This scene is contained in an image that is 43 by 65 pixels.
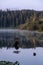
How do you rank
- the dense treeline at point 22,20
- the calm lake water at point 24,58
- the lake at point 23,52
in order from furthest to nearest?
the dense treeline at point 22,20
the lake at point 23,52
the calm lake water at point 24,58

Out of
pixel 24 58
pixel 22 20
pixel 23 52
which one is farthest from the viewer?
pixel 22 20

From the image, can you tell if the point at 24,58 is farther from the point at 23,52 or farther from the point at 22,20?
the point at 22,20

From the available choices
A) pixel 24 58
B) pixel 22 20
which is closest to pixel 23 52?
pixel 24 58

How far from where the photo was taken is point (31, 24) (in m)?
14.3

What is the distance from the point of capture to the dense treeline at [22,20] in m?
14.5

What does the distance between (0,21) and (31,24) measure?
10.7 feet

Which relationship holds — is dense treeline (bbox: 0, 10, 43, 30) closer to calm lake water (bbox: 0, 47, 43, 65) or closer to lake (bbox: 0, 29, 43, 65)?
lake (bbox: 0, 29, 43, 65)

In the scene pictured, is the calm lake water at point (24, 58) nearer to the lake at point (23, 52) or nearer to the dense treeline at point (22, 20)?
the lake at point (23, 52)

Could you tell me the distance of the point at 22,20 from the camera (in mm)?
15227

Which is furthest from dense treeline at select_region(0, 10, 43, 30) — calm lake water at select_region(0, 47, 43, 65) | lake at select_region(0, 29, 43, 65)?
calm lake water at select_region(0, 47, 43, 65)

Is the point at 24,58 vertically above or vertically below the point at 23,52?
above

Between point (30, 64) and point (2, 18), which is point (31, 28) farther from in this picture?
point (30, 64)

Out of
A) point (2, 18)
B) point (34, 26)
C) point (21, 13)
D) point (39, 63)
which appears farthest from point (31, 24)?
point (39, 63)

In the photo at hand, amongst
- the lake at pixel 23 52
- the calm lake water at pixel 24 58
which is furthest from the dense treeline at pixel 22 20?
the calm lake water at pixel 24 58
